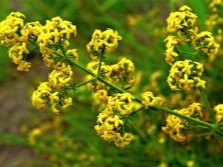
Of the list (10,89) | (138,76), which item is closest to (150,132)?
(138,76)

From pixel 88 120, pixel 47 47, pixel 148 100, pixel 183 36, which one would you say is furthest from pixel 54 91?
pixel 88 120

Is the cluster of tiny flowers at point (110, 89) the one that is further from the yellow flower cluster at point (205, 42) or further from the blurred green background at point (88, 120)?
the blurred green background at point (88, 120)

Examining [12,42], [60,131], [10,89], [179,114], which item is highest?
[10,89]

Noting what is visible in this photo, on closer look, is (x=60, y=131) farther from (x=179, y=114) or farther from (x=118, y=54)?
(x=179, y=114)

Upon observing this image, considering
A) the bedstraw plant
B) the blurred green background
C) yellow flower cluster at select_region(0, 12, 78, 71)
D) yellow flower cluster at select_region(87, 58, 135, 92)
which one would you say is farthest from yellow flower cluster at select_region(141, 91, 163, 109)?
the blurred green background

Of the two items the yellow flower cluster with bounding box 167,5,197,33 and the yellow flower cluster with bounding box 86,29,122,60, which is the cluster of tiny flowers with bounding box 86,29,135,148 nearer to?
the yellow flower cluster with bounding box 86,29,122,60

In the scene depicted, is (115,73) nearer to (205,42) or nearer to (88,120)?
(205,42)

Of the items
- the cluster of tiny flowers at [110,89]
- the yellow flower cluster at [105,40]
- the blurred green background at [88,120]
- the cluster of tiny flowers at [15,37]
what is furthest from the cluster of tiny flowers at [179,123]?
the blurred green background at [88,120]
